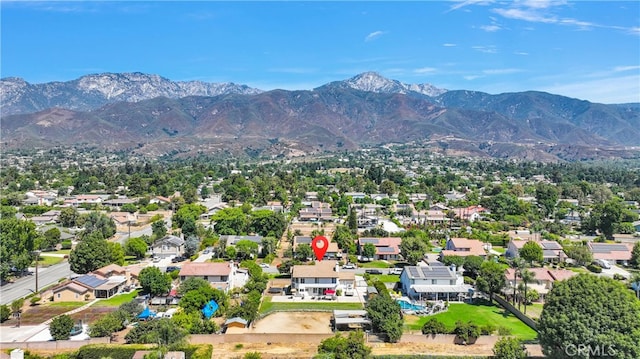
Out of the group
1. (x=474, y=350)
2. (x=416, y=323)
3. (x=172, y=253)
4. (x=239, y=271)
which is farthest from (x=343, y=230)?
(x=474, y=350)

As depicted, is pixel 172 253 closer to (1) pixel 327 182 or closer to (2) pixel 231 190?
(2) pixel 231 190

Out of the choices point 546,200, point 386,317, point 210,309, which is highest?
point 546,200

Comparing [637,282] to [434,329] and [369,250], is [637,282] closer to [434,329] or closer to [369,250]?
[434,329]

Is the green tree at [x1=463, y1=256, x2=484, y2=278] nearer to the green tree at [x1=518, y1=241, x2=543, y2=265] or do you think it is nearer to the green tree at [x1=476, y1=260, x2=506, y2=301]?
the green tree at [x1=476, y1=260, x2=506, y2=301]

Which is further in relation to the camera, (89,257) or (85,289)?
(89,257)

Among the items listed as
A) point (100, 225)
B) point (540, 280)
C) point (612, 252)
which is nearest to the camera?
point (540, 280)

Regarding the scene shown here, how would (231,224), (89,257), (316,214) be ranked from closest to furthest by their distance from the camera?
(89,257), (231,224), (316,214)

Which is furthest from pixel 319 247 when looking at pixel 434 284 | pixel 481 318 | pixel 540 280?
pixel 540 280
